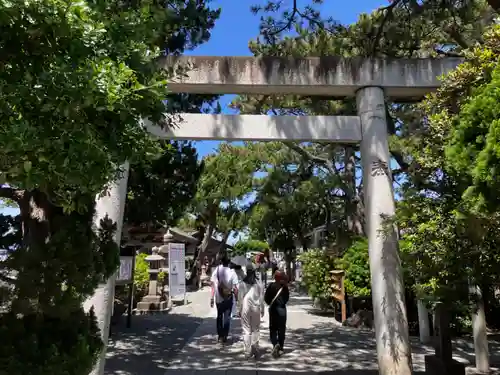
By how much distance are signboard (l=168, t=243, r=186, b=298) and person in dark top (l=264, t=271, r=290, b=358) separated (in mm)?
7212

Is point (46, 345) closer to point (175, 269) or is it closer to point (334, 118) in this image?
point (334, 118)

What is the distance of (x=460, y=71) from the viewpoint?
12.7 feet

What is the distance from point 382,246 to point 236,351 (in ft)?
12.3

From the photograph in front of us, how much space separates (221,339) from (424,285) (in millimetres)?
4729

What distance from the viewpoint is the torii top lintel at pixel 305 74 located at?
18.8ft

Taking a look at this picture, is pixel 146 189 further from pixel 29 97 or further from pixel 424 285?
pixel 29 97

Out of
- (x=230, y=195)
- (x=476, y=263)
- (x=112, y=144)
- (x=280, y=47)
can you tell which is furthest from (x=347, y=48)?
(x=230, y=195)

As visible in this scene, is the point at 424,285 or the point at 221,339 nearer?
the point at 424,285

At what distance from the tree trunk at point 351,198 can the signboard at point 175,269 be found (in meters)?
5.87

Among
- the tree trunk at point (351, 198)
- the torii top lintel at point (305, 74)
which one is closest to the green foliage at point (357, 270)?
the tree trunk at point (351, 198)

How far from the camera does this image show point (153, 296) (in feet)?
46.0

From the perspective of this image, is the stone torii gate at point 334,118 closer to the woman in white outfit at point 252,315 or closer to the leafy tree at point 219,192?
the woman in white outfit at point 252,315

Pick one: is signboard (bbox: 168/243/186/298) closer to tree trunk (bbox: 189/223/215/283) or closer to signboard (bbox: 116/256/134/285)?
signboard (bbox: 116/256/134/285)

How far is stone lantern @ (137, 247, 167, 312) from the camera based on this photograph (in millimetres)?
13578
